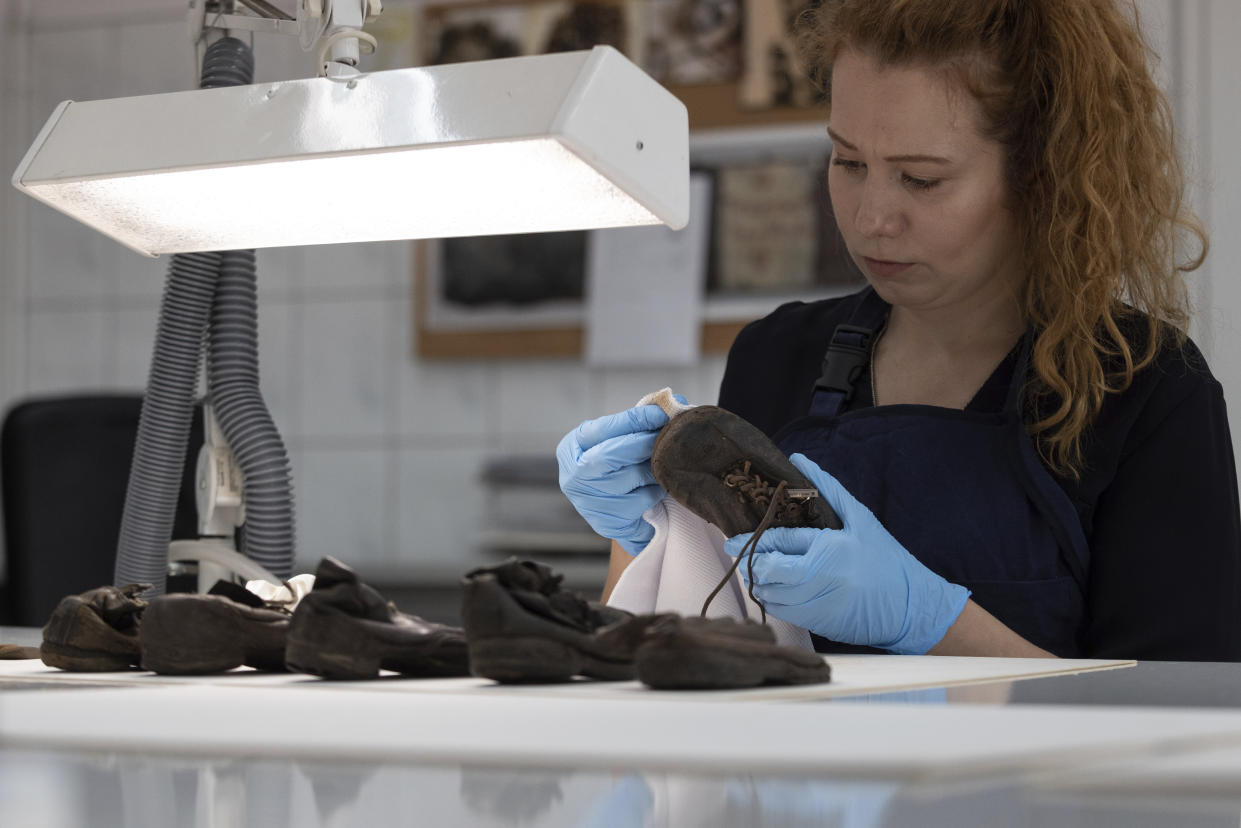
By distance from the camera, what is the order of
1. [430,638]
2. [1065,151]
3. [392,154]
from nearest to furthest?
[430,638]
[392,154]
[1065,151]

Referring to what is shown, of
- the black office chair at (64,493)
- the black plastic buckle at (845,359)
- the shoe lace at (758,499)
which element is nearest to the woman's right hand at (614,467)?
the shoe lace at (758,499)

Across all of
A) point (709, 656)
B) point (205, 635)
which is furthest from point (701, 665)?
point (205, 635)

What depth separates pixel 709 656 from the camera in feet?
2.14

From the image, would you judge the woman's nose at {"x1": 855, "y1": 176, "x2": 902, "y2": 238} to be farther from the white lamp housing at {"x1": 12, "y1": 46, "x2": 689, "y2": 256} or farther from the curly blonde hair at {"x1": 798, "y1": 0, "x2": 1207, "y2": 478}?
the white lamp housing at {"x1": 12, "y1": 46, "x2": 689, "y2": 256}

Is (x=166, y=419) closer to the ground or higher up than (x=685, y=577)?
higher up

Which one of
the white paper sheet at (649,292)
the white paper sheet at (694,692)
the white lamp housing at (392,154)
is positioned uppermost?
the white paper sheet at (649,292)

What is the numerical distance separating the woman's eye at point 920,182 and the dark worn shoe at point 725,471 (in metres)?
0.47

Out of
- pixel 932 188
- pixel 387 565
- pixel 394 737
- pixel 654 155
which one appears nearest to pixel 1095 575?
pixel 932 188

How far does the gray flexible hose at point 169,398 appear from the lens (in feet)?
4.54

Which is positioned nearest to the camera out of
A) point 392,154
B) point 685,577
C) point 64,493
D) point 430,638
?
point 430,638

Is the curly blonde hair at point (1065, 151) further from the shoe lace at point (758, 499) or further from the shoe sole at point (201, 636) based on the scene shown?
the shoe sole at point (201, 636)

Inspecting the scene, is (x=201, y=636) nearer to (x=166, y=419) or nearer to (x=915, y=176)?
(x=166, y=419)

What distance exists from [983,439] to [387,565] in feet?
6.88

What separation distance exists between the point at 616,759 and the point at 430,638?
1.06 feet
